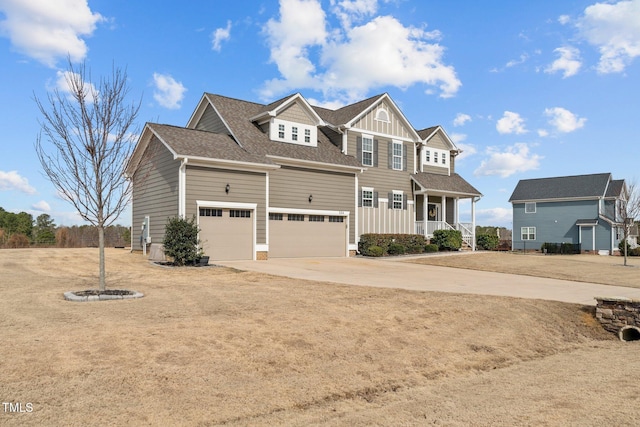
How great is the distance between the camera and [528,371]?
784 cm

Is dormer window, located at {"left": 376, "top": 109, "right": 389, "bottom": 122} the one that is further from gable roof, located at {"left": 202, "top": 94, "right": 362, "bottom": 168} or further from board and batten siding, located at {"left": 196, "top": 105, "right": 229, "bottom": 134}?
board and batten siding, located at {"left": 196, "top": 105, "right": 229, "bottom": 134}

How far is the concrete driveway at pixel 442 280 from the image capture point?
44.9 feet

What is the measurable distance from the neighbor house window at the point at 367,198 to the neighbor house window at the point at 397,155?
9.40 ft

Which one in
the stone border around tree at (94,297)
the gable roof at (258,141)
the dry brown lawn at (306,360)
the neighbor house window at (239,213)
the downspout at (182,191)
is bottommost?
the dry brown lawn at (306,360)

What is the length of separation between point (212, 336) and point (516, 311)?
722cm

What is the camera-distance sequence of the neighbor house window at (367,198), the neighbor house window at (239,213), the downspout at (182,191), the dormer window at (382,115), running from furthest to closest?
the dormer window at (382,115) < the neighbor house window at (367,198) < the neighbor house window at (239,213) < the downspout at (182,191)

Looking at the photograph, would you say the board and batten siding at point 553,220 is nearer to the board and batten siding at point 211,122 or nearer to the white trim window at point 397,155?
the white trim window at point 397,155

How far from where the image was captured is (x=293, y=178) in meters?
23.5

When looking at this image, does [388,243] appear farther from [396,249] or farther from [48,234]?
[48,234]

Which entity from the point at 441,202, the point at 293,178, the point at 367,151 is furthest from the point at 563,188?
the point at 293,178

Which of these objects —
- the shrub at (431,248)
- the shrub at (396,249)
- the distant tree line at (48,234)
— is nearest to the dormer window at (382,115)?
the shrub at (396,249)

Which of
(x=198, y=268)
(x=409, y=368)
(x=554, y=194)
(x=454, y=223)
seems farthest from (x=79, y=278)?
(x=554, y=194)

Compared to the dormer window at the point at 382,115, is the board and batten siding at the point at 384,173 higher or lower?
lower

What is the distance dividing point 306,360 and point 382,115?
Answer: 23219 millimetres
